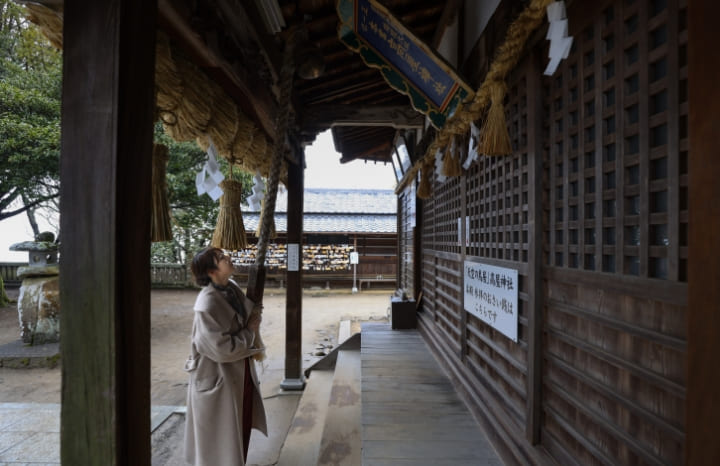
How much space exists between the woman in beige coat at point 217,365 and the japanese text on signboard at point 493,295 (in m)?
1.72

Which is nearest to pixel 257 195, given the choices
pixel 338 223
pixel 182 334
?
pixel 182 334

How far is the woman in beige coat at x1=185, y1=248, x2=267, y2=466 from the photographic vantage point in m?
2.69

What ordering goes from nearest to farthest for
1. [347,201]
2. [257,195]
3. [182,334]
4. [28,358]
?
[257,195] < [28,358] < [182,334] < [347,201]

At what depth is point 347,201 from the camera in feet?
68.9

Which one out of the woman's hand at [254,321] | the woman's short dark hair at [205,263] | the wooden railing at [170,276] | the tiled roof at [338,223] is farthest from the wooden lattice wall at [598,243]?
the wooden railing at [170,276]

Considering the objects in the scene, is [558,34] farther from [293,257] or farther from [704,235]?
[293,257]

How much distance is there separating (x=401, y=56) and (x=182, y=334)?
9.20 meters

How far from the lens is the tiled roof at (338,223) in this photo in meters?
17.6

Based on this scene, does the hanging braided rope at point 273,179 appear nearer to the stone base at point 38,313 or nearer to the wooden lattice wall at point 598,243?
the wooden lattice wall at point 598,243

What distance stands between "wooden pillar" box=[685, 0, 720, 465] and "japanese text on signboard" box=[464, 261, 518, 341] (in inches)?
50.8

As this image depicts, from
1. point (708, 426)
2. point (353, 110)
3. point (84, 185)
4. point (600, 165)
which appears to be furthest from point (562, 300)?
point (353, 110)

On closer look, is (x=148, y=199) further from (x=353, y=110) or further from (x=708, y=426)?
(x=353, y=110)

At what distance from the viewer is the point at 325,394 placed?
517cm

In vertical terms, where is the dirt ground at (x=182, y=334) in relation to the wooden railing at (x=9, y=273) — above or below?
below
